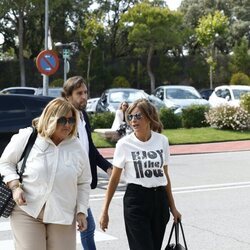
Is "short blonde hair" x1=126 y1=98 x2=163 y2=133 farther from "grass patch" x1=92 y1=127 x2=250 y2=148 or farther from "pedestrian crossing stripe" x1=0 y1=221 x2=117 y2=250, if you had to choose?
"grass patch" x1=92 y1=127 x2=250 y2=148

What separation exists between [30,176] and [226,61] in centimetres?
4530

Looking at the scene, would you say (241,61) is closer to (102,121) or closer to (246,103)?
(246,103)

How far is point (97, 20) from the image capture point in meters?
44.8

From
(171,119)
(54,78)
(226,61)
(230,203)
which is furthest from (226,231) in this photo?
(226,61)

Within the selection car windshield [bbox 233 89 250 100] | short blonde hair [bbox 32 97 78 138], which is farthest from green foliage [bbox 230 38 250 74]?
short blonde hair [bbox 32 97 78 138]

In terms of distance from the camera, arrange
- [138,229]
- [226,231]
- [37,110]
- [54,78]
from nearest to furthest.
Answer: [138,229] < [226,231] < [37,110] < [54,78]

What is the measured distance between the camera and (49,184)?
12.1 ft

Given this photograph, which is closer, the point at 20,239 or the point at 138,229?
the point at 20,239

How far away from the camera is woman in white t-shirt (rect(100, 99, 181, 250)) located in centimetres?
421

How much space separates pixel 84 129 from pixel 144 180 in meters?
0.96

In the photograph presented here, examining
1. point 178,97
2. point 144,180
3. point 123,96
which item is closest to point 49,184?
point 144,180

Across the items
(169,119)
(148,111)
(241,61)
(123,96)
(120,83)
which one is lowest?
(120,83)

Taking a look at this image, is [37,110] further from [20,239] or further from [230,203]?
[20,239]

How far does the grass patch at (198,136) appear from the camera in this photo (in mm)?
18202
